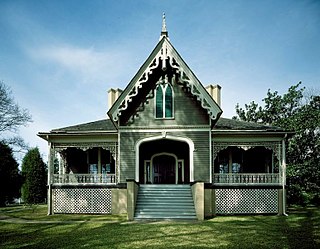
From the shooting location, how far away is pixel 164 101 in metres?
18.4

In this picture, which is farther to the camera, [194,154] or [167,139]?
[167,139]

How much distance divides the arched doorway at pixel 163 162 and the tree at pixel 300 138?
939 centimetres

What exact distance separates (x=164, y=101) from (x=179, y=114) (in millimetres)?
1068

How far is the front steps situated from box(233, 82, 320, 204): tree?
11.5 meters

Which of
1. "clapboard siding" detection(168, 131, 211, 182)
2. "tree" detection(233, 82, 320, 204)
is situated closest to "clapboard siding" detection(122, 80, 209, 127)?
"clapboard siding" detection(168, 131, 211, 182)

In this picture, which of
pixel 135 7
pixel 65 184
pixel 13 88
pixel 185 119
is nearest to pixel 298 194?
pixel 185 119

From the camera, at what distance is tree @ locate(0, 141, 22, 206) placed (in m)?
10.3

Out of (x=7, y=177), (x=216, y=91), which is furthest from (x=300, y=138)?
(x=7, y=177)

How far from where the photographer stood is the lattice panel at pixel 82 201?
18.7m

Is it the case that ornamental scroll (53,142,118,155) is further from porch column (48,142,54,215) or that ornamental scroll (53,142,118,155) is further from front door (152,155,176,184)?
front door (152,155,176,184)

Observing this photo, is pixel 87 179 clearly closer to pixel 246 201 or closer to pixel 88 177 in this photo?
pixel 88 177

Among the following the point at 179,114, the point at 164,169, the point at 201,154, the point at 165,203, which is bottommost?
the point at 165,203

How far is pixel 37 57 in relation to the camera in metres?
21.5

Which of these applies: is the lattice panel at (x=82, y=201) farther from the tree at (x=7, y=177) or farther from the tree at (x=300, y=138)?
the tree at (x=300, y=138)
